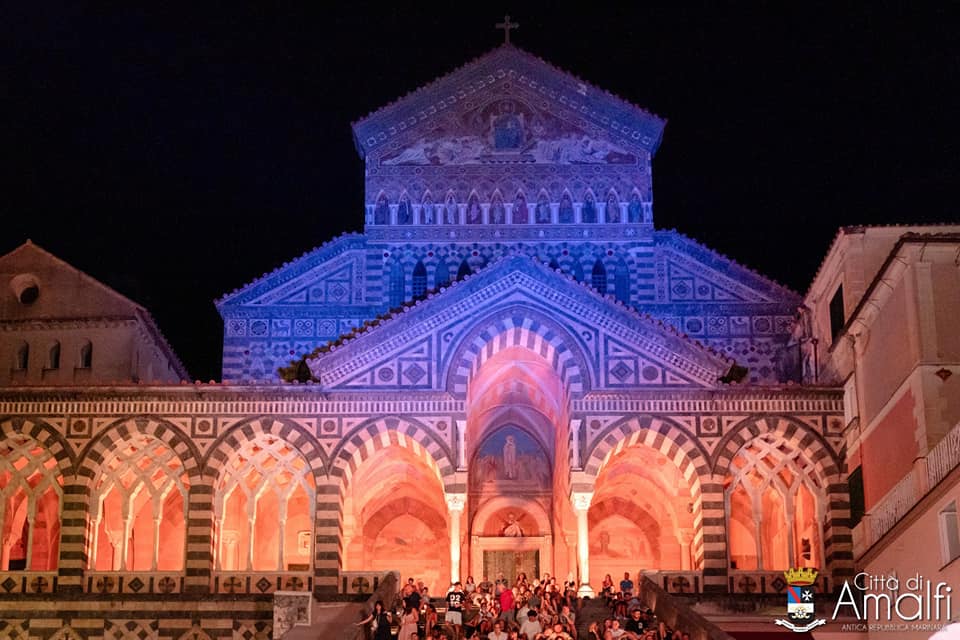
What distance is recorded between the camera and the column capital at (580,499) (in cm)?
3956

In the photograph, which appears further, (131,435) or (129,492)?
(131,435)

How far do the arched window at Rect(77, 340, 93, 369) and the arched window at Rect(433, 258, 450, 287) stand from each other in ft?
37.2

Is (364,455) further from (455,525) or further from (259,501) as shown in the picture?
(259,501)

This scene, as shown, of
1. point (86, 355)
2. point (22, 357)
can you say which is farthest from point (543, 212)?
point (22, 357)

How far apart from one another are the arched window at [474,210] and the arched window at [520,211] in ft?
3.78

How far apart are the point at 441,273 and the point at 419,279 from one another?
78 cm

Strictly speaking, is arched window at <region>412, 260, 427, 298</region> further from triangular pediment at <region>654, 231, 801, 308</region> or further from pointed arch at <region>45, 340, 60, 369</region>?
pointed arch at <region>45, 340, 60, 369</region>

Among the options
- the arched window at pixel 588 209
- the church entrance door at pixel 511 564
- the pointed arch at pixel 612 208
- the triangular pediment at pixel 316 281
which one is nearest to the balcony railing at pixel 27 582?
the triangular pediment at pixel 316 281

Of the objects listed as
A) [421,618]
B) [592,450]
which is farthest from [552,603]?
[592,450]

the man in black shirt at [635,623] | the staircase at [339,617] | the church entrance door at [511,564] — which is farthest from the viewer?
the church entrance door at [511,564]

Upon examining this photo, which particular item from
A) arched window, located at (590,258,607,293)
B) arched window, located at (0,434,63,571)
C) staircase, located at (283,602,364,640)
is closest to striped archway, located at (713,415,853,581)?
arched window, located at (590,258,607,293)

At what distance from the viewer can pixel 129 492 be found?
4006 cm

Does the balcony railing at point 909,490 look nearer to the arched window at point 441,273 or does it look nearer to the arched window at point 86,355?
the arched window at point 441,273

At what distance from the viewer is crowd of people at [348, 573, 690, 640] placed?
1243 inches
